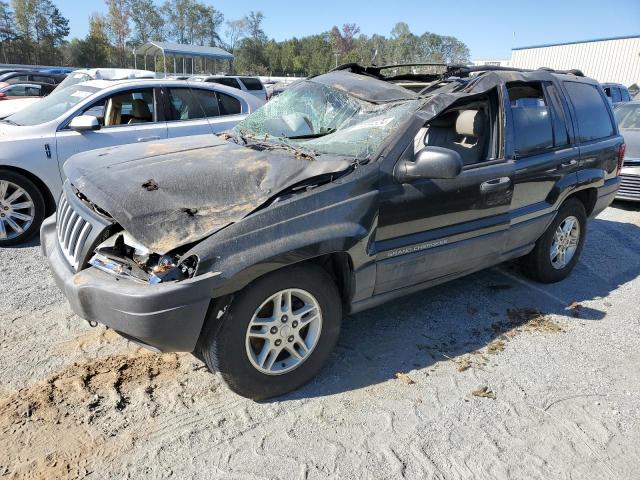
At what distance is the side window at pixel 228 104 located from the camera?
7203 millimetres

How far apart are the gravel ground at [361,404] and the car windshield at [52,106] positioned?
2674 mm

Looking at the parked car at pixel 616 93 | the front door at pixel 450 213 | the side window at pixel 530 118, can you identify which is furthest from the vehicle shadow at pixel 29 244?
the parked car at pixel 616 93

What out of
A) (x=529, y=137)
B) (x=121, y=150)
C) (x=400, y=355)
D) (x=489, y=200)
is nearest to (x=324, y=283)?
(x=400, y=355)

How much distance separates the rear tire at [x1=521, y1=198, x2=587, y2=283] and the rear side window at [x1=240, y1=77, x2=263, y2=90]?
553 inches

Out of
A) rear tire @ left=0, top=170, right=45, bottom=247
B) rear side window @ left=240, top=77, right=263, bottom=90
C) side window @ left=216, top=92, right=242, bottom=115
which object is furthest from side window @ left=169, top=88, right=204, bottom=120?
rear side window @ left=240, top=77, right=263, bottom=90

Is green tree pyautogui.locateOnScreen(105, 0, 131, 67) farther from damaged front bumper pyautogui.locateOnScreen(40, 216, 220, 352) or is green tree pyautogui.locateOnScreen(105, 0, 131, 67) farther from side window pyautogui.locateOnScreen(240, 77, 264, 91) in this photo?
damaged front bumper pyautogui.locateOnScreen(40, 216, 220, 352)

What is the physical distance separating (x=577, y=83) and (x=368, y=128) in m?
2.77

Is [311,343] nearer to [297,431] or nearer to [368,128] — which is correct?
[297,431]

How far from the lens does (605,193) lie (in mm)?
5324

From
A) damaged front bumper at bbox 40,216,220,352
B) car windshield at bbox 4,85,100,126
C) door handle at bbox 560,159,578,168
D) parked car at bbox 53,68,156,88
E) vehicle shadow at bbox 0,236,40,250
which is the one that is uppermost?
parked car at bbox 53,68,156,88

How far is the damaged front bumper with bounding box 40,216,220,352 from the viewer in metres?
2.50

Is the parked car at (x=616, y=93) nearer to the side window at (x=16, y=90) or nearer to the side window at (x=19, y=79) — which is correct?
the side window at (x=16, y=90)

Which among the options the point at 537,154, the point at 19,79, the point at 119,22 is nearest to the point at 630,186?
the point at 537,154

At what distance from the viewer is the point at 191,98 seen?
6891mm
